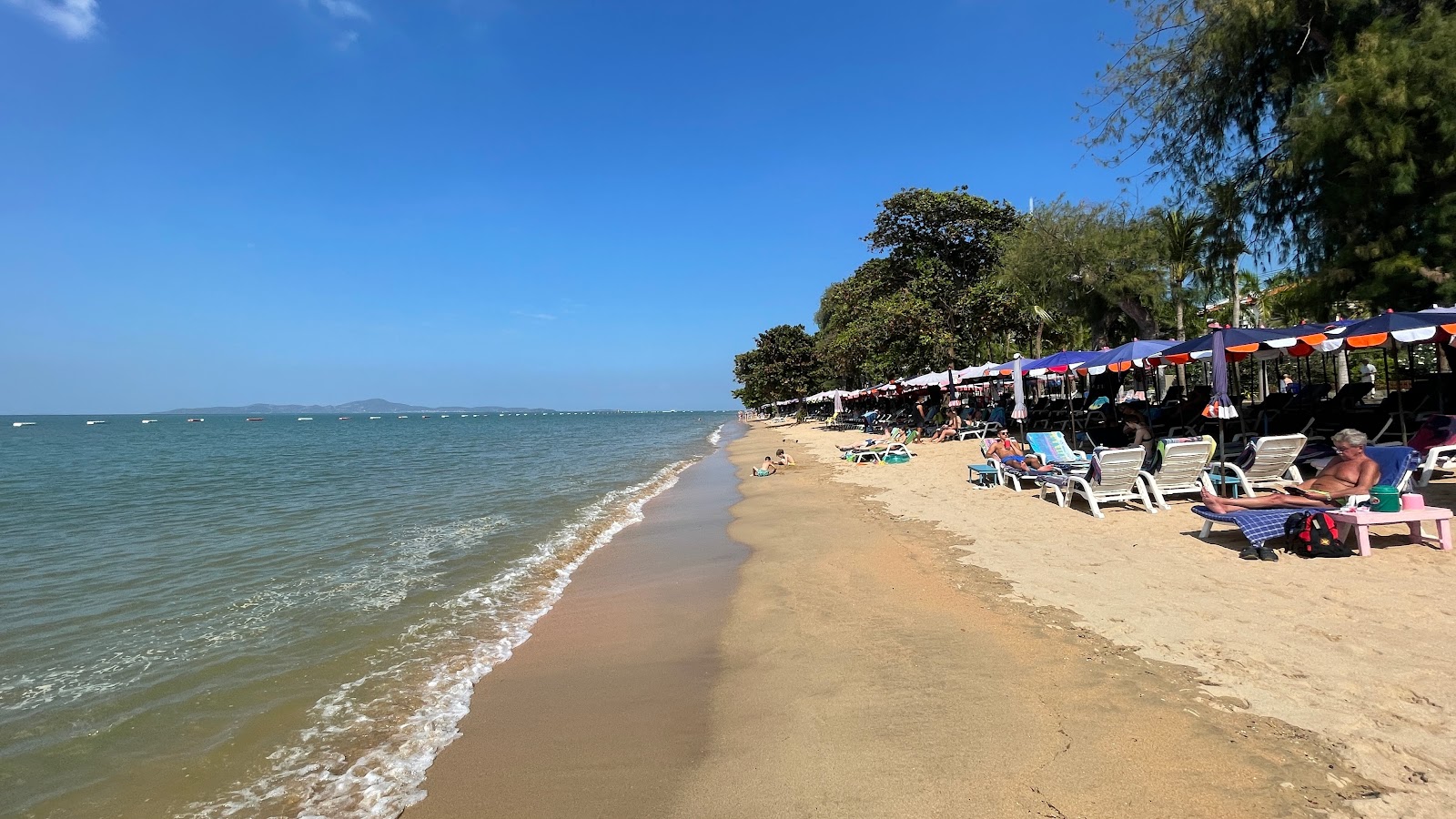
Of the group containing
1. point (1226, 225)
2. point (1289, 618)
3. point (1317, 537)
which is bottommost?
point (1289, 618)

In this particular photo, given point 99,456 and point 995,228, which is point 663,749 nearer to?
point 995,228

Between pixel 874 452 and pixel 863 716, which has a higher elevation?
pixel 874 452

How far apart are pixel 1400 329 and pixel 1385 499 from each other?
3.51 meters

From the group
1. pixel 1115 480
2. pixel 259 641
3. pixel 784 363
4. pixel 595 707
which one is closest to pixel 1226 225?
pixel 1115 480

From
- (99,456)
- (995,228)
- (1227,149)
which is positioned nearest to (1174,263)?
(1227,149)

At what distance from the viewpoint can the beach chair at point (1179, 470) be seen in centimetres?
→ 780

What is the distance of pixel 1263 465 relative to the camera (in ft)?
25.9

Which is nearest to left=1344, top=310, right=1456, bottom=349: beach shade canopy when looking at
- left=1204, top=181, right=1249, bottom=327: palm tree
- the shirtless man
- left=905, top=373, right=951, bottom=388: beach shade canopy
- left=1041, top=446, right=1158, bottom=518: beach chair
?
the shirtless man

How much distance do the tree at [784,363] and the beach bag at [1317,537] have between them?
54385mm

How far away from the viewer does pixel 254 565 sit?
8602 mm

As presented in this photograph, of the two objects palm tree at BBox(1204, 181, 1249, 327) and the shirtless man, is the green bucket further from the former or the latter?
palm tree at BBox(1204, 181, 1249, 327)

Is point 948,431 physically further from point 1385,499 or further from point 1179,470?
point 1385,499

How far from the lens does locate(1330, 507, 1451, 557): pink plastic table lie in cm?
536

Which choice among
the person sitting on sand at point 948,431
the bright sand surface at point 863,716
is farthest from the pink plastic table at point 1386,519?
the person sitting on sand at point 948,431
